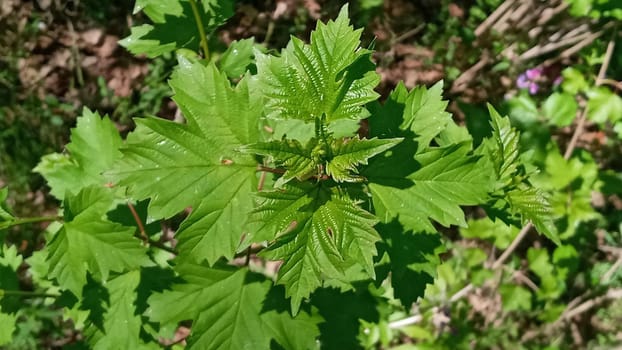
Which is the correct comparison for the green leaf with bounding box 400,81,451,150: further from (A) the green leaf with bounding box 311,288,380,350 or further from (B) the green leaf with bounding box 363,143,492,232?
(A) the green leaf with bounding box 311,288,380,350

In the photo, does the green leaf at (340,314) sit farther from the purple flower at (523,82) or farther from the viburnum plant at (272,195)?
the purple flower at (523,82)

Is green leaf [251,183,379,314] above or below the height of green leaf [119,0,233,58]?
below

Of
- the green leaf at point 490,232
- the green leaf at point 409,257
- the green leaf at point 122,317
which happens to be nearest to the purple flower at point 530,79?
the green leaf at point 490,232

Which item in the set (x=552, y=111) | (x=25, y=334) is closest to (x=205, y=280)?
(x=25, y=334)

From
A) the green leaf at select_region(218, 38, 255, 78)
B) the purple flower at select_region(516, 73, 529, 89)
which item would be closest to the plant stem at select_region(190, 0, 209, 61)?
the green leaf at select_region(218, 38, 255, 78)

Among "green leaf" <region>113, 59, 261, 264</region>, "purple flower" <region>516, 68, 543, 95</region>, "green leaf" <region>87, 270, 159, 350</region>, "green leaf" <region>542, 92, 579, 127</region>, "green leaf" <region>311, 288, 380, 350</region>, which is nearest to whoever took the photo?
"green leaf" <region>113, 59, 261, 264</region>

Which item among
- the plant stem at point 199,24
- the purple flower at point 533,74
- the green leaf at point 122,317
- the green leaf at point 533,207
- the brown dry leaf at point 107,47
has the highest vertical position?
the plant stem at point 199,24

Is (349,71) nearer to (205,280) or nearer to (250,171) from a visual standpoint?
(250,171)

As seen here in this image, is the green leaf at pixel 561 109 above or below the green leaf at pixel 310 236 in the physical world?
below
